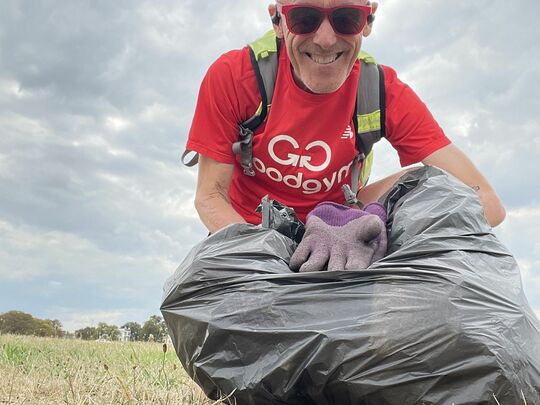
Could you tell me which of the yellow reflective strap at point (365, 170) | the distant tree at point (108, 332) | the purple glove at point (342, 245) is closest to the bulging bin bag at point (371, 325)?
the purple glove at point (342, 245)

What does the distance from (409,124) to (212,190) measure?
3.23 ft

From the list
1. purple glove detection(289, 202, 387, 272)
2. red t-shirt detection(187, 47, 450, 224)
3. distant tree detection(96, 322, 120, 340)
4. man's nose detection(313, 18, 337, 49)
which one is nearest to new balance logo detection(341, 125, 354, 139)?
red t-shirt detection(187, 47, 450, 224)

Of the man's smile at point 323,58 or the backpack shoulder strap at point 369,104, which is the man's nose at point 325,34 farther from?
the backpack shoulder strap at point 369,104

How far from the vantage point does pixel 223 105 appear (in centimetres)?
265

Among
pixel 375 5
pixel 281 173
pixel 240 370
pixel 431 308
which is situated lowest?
pixel 240 370

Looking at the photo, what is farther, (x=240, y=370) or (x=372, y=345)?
(x=240, y=370)

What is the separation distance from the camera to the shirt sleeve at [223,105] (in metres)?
2.65

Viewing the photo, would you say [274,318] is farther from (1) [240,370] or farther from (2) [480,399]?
(2) [480,399]

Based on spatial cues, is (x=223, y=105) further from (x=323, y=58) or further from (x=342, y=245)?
(x=342, y=245)

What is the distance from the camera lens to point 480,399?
58.2 inches

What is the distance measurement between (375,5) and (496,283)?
150cm

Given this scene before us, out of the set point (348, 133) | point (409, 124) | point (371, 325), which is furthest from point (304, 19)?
point (371, 325)

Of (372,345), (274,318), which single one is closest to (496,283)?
(372,345)

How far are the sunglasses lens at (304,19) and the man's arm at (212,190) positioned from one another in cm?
70
